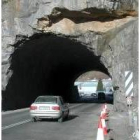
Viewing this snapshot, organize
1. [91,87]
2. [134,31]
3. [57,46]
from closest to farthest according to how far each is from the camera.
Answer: [134,31] → [57,46] → [91,87]

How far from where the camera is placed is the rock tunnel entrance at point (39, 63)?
3607cm

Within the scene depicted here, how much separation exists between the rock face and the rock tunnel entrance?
0.82m

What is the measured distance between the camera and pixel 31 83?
4256 cm

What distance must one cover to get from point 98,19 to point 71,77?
30.7 meters

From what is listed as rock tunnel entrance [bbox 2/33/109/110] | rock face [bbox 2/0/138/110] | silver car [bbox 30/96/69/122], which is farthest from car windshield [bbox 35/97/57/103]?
rock tunnel entrance [bbox 2/33/109/110]

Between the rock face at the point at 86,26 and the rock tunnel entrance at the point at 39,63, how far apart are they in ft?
2.69

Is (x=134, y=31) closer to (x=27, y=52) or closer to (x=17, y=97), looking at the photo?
(x=27, y=52)

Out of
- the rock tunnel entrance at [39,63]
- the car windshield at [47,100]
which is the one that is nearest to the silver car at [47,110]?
the car windshield at [47,100]

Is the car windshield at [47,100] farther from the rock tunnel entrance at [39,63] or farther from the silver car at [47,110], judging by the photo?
the rock tunnel entrance at [39,63]

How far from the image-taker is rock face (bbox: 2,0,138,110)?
33.3 metres

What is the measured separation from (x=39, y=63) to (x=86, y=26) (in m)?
9.48

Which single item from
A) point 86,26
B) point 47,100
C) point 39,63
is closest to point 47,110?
point 47,100

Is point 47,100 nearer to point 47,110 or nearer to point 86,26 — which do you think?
point 47,110

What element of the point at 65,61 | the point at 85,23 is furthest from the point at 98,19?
the point at 65,61
